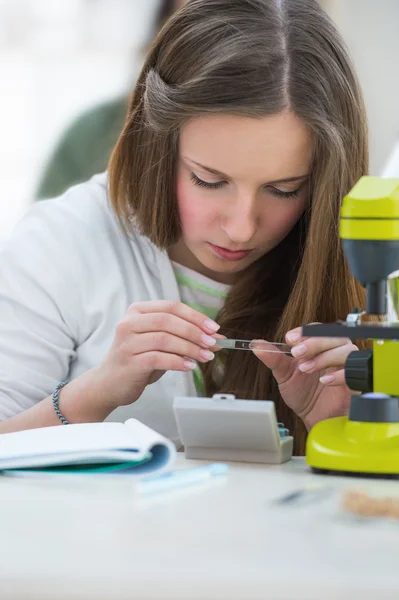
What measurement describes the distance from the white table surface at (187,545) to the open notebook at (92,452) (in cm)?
4

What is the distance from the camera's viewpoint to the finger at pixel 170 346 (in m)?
1.19

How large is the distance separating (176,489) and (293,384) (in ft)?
1.61

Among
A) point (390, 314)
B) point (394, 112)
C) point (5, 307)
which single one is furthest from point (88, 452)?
point (394, 112)

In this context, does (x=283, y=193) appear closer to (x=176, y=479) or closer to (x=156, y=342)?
(x=156, y=342)

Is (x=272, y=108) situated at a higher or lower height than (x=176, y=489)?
higher

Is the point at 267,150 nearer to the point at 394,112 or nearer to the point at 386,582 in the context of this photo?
the point at 386,582

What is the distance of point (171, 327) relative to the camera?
119cm

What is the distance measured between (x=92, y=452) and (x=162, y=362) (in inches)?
11.4

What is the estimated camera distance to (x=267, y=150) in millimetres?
1302

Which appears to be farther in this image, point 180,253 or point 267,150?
point 180,253

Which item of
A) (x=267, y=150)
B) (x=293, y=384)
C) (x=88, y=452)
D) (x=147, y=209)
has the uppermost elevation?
(x=267, y=150)

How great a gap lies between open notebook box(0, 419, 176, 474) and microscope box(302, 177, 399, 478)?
17cm

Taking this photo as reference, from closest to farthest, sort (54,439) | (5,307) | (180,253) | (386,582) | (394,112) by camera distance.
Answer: (386,582)
(54,439)
(5,307)
(180,253)
(394,112)

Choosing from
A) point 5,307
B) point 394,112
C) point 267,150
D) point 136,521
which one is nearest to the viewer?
point 136,521
